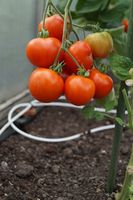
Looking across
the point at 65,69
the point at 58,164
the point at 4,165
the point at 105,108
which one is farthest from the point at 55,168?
the point at 65,69

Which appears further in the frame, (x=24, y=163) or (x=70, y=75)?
(x=24, y=163)

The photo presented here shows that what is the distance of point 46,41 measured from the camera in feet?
2.70

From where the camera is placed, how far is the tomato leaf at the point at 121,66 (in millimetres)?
939

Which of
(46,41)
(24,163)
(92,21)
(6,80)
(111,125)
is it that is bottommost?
(111,125)

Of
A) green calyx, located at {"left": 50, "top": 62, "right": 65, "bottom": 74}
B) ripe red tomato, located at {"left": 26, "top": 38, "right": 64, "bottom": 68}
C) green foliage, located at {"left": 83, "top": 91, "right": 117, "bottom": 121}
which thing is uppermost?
ripe red tomato, located at {"left": 26, "top": 38, "right": 64, "bottom": 68}

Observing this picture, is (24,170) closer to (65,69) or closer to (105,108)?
(105,108)

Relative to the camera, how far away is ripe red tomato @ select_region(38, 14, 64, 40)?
0.86 meters

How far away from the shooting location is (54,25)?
866 millimetres

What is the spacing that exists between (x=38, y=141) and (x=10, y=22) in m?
0.49

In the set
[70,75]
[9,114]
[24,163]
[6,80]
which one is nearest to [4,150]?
[24,163]

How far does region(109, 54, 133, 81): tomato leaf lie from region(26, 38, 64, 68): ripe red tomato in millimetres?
155

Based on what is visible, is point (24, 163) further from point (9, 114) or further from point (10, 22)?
point (10, 22)

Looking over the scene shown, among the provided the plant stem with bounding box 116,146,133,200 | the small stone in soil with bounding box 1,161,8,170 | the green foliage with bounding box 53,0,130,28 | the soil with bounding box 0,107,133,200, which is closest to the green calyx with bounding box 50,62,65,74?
the plant stem with bounding box 116,146,133,200

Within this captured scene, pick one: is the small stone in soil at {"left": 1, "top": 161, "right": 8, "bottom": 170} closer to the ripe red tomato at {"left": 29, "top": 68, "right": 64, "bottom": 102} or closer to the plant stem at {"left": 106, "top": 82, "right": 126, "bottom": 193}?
the plant stem at {"left": 106, "top": 82, "right": 126, "bottom": 193}
